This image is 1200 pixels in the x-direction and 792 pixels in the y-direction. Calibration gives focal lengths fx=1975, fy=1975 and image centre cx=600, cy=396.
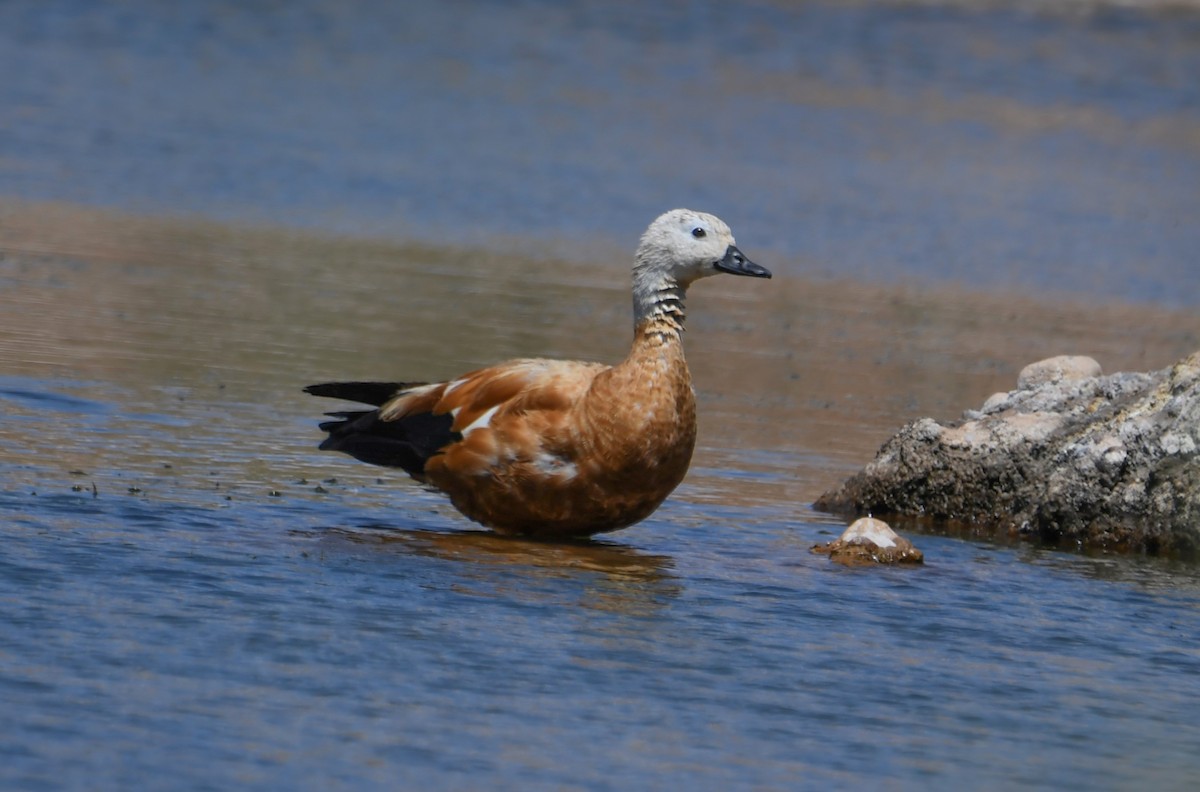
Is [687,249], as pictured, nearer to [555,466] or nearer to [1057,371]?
[555,466]

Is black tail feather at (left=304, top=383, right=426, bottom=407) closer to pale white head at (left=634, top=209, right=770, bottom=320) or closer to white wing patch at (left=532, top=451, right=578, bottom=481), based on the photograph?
white wing patch at (left=532, top=451, right=578, bottom=481)

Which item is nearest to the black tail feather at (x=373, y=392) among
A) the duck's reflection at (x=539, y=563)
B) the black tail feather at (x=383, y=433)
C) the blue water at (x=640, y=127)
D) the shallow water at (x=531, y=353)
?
the black tail feather at (x=383, y=433)

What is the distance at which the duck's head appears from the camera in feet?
28.0

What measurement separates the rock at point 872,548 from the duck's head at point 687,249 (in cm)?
117

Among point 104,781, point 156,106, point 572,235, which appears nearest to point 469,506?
point 104,781

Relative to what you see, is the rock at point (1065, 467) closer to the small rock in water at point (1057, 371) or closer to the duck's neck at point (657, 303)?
the small rock in water at point (1057, 371)

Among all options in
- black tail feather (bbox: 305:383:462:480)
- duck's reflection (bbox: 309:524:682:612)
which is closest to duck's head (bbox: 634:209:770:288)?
black tail feather (bbox: 305:383:462:480)

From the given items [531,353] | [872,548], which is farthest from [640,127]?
[872,548]

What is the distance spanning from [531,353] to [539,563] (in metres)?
5.22

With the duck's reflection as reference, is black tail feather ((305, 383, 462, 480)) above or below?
above

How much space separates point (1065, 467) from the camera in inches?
367

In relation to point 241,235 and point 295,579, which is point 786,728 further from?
point 241,235

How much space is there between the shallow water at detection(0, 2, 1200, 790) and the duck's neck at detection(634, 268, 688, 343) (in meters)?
0.96

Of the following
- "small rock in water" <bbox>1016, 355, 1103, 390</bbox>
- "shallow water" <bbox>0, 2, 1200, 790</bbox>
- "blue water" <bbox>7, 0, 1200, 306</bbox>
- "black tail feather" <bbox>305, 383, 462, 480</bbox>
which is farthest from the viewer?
"blue water" <bbox>7, 0, 1200, 306</bbox>
